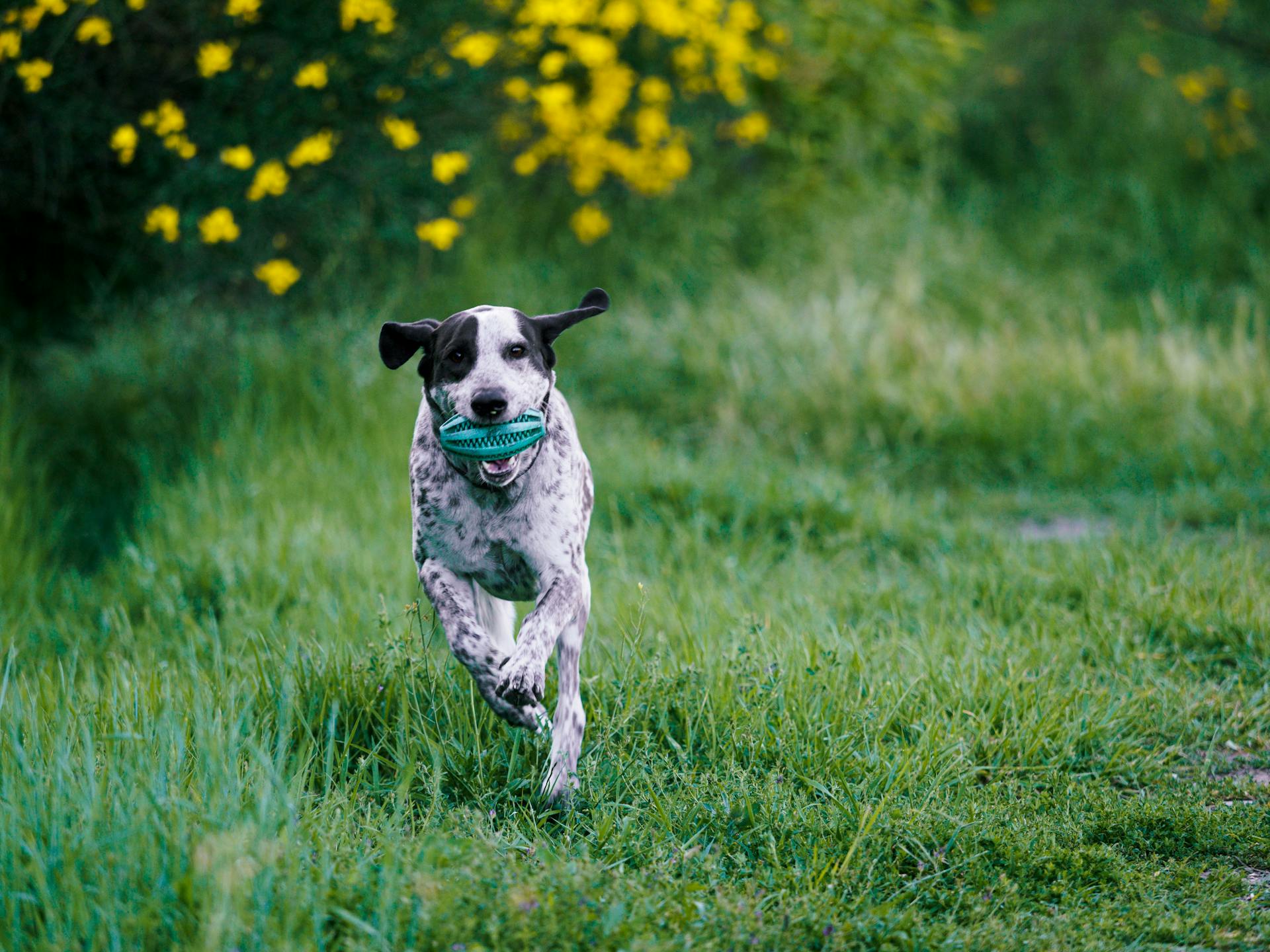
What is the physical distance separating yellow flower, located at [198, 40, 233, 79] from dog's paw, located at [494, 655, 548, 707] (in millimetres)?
4028

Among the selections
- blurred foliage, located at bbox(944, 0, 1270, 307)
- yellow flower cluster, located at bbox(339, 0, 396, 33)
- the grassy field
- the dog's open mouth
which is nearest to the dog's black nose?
the dog's open mouth

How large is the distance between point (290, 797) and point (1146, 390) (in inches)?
248

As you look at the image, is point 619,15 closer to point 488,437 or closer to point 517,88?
point 517,88

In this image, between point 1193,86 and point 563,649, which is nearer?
point 563,649

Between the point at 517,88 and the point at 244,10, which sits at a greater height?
the point at 244,10

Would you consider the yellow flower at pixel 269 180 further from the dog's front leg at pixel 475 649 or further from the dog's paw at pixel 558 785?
the dog's paw at pixel 558 785

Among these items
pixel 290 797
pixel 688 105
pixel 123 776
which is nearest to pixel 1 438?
pixel 123 776

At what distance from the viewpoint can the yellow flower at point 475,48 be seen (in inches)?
263

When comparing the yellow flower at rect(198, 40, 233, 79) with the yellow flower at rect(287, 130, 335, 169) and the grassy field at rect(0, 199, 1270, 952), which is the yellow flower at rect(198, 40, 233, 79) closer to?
the yellow flower at rect(287, 130, 335, 169)

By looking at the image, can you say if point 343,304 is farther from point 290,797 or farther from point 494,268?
point 290,797

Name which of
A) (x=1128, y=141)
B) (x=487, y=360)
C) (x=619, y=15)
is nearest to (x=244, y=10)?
(x=619, y=15)

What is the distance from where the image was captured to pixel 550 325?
135 inches

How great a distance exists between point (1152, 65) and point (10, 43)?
975cm

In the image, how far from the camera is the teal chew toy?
3.16 metres
